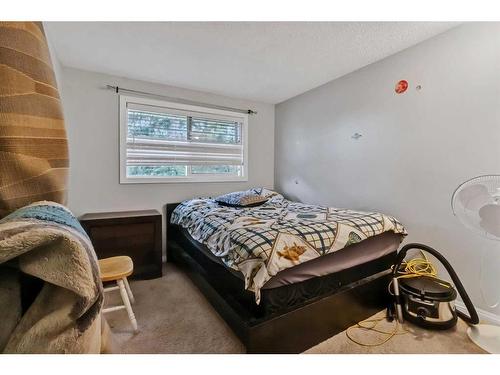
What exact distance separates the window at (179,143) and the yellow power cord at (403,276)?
2.32 meters

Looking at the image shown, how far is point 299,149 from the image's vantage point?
3.47m

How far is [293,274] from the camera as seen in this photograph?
1.43m

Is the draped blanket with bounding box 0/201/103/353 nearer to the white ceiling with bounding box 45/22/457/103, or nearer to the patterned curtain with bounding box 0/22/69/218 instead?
the patterned curtain with bounding box 0/22/69/218

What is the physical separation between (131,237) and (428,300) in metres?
2.62

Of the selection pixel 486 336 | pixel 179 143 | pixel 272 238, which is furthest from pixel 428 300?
pixel 179 143

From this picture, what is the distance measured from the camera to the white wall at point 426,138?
176cm

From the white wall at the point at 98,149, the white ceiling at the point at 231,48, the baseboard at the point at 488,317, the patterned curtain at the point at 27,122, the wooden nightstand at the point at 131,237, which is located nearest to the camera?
the patterned curtain at the point at 27,122

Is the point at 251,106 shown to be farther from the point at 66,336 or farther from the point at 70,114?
the point at 66,336

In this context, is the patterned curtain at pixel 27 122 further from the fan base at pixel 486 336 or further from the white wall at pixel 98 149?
the fan base at pixel 486 336

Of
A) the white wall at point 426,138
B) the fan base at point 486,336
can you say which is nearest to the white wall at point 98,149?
the white wall at point 426,138

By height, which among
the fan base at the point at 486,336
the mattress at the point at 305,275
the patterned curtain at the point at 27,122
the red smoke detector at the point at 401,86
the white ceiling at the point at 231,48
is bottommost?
the fan base at the point at 486,336

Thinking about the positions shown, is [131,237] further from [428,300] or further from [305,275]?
[428,300]
